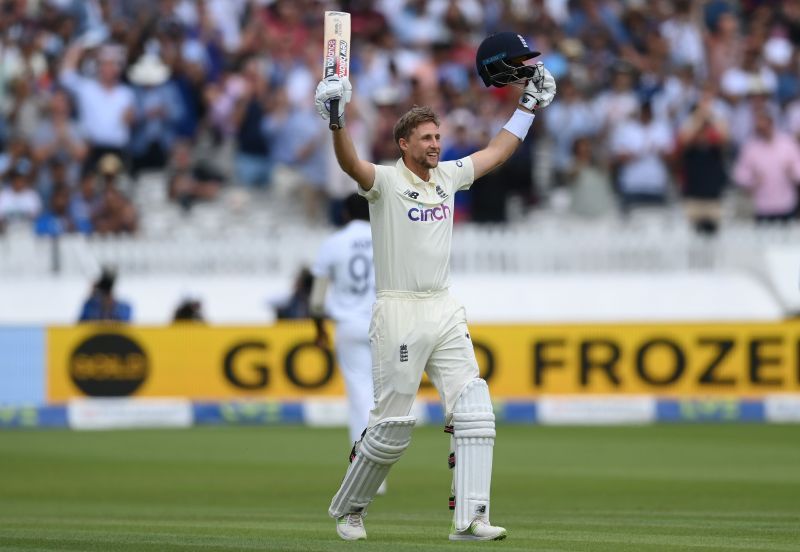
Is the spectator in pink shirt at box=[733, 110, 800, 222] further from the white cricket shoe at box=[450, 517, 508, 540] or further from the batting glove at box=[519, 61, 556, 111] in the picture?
the white cricket shoe at box=[450, 517, 508, 540]

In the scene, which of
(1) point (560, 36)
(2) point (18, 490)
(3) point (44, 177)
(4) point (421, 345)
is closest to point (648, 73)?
(1) point (560, 36)

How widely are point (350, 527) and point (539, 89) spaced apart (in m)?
2.43

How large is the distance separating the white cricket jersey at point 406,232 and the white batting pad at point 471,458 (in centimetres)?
65

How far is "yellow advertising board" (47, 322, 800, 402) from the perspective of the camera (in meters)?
19.2

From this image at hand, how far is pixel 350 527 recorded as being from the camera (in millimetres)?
8508

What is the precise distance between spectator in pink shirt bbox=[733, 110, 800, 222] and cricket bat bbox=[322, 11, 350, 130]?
552 inches

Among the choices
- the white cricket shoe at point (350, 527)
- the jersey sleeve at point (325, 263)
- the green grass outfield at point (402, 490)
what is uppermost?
the jersey sleeve at point (325, 263)

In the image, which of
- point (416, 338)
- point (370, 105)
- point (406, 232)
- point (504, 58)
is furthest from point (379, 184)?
point (370, 105)

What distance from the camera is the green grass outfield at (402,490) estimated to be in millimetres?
8422

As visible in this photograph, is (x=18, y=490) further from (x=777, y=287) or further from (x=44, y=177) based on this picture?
(x=777, y=287)

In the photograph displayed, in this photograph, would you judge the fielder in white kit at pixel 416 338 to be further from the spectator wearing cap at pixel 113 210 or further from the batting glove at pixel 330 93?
the spectator wearing cap at pixel 113 210

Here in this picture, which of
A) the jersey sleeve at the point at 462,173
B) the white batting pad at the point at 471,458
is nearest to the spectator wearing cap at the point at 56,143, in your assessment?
the jersey sleeve at the point at 462,173

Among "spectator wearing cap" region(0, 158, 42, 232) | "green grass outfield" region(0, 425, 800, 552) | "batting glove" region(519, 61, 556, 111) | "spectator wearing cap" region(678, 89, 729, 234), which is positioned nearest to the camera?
"green grass outfield" region(0, 425, 800, 552)

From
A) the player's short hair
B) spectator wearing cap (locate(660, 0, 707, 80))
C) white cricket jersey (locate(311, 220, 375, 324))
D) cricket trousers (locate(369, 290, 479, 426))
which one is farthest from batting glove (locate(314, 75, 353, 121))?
spectator wearing cap (locate(660, 0, 707, 80))
